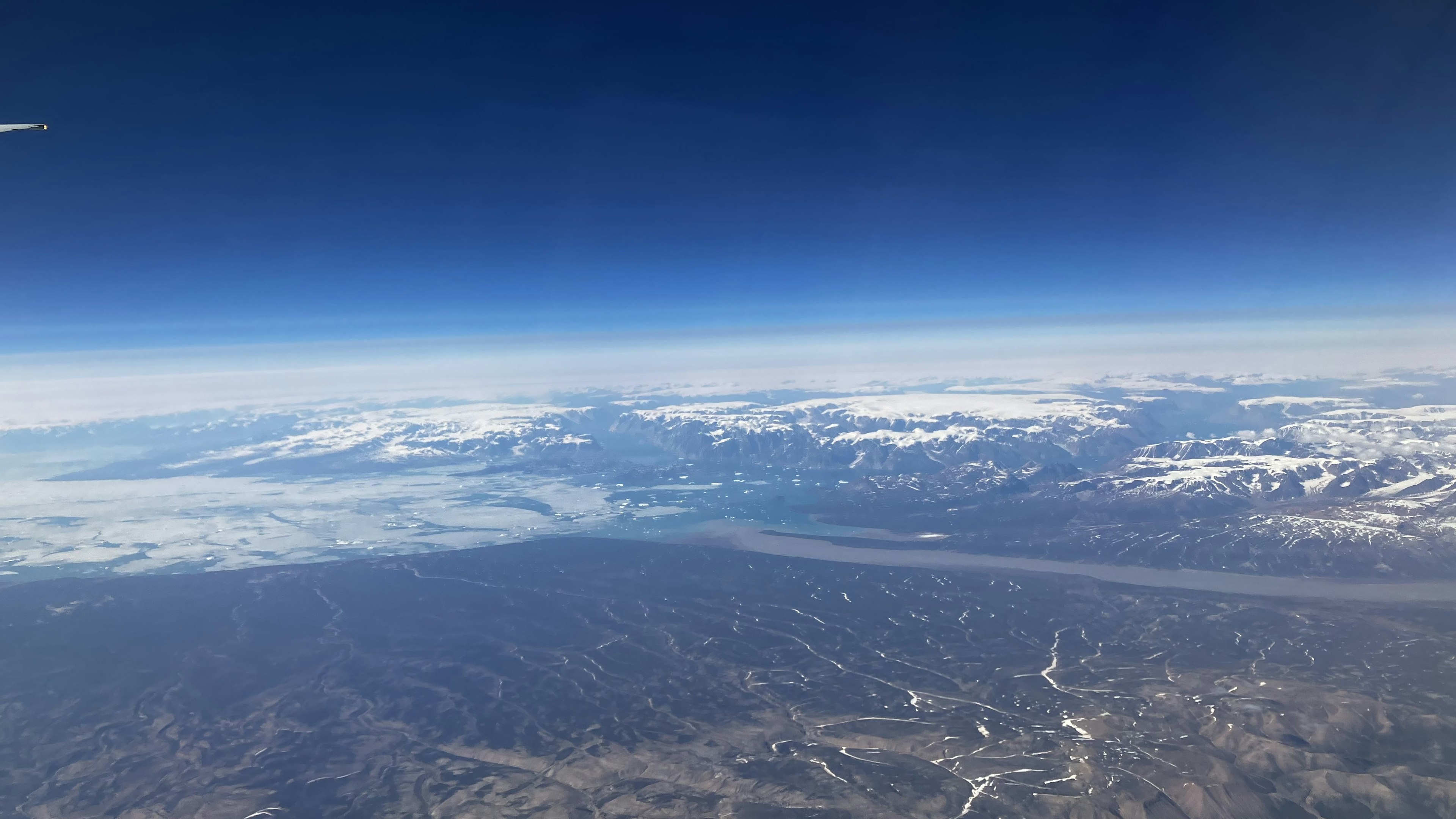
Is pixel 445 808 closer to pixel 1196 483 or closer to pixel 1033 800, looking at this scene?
pixel 1033 800

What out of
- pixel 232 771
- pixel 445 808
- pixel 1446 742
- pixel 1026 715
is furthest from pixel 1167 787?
pixel 232 771

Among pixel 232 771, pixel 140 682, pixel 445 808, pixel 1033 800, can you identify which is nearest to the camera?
pixel 1033 800

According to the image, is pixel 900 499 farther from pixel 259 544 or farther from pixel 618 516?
pixel 259 544

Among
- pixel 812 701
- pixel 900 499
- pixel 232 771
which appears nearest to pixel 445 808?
pixel 232 771

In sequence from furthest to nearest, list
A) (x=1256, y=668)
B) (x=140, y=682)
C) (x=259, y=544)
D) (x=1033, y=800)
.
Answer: (x=259, y=544)
(x=140, y=682)
(x=1256, y=668)
(x=1033, y=800)

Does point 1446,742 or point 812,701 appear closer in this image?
point 1446,742

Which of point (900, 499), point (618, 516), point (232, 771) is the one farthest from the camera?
point (900, 499)
